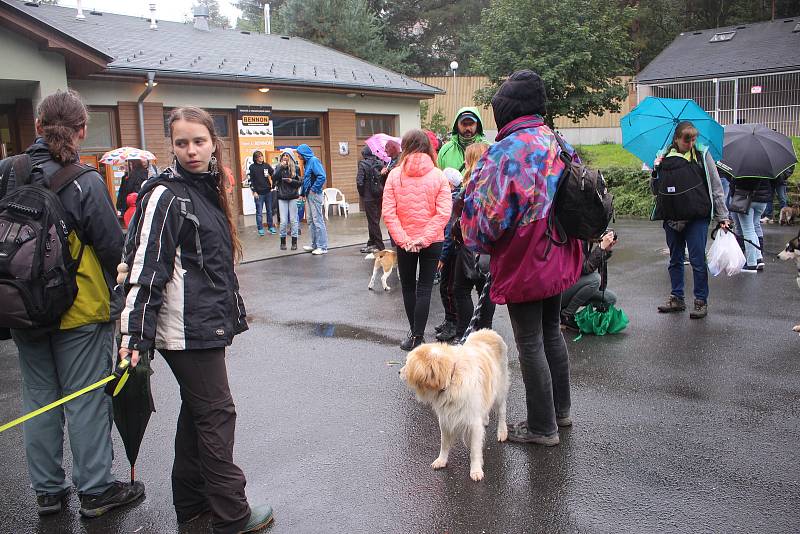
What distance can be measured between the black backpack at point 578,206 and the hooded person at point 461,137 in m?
3.06

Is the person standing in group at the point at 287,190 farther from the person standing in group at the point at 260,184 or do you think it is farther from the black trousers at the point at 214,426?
the black trousers at the point at 214,426

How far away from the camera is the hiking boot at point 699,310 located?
705cm

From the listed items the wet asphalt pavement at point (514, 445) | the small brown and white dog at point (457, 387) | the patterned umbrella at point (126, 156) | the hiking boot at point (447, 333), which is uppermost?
the patterned umbrella at point (126, 156)

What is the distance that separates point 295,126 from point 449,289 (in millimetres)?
13287

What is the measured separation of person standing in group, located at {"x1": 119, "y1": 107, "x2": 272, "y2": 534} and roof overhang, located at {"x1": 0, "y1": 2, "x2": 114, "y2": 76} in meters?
10.00

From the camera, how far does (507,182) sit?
366 centimetres

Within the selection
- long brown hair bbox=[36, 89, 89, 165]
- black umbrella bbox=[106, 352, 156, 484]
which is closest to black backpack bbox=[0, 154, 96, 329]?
long brown hair bbox=[36, 89, 89, 165]

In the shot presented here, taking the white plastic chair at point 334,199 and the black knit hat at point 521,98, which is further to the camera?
the white plastic chair at point 334,199

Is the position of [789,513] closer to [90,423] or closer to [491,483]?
[491,483]

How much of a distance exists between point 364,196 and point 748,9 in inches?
1383

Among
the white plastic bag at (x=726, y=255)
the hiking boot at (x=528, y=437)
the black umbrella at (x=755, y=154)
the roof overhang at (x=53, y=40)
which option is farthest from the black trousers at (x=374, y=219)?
the hiking boot at (x=528, y=437)

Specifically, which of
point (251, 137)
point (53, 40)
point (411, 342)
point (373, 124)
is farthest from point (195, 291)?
point (373, 124)

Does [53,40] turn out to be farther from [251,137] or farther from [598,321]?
[598,321]

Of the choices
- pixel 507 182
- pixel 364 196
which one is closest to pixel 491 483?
pixel 507 182
